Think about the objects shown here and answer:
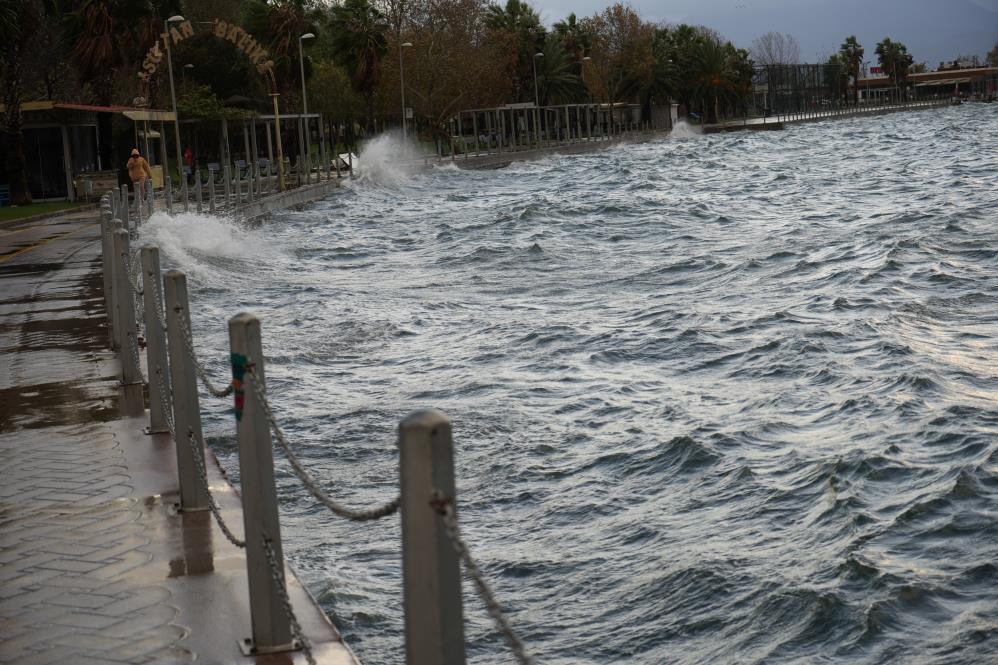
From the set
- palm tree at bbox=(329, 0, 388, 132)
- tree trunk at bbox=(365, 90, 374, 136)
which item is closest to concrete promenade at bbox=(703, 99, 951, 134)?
tree trunk at bbox=(365, 90, 374, 136)

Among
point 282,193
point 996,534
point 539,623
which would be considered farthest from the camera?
point 282,193

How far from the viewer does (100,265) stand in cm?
2030

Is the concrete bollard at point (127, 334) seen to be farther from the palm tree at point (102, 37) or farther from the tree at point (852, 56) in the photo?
the tree at point (852, 56)

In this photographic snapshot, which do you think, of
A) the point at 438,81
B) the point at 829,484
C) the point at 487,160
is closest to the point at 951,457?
the point at 829,484

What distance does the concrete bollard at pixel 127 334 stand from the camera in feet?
31.4

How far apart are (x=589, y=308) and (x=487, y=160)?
55638 mm

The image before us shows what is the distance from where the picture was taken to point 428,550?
278cm

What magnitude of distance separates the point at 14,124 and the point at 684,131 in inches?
3421

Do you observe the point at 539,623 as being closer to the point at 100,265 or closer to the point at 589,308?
the point at 589,308

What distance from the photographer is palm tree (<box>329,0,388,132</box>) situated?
76.9 metres

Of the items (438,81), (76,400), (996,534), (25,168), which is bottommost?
(996,534)

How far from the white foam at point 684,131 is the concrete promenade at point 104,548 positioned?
108349 mm

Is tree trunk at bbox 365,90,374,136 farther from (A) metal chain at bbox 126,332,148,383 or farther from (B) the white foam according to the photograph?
(A) metal chain at bbox 126,332,148,383

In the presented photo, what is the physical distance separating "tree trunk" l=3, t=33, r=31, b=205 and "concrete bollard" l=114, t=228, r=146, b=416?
34.9 m
